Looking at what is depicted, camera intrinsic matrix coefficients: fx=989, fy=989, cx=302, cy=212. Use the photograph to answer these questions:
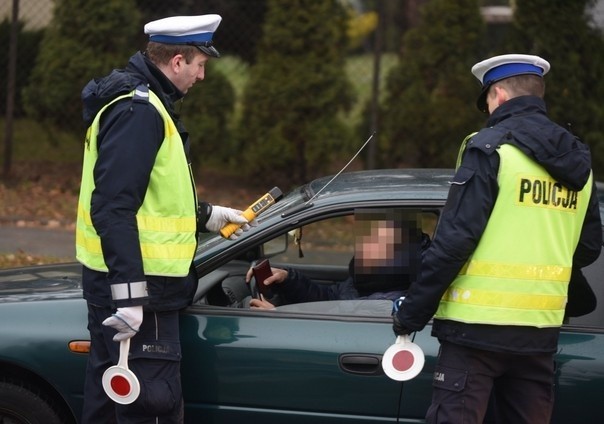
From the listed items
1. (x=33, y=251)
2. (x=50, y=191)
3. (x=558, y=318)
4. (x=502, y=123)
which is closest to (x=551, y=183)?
(x=502, y=123)

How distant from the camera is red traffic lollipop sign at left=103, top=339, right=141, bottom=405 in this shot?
11.9ft

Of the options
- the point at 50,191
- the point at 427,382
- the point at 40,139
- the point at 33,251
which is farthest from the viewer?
the point at 40,139

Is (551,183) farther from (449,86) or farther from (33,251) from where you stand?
(449,86)

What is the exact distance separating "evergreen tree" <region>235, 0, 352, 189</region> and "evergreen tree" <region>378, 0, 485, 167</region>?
0.55 meters

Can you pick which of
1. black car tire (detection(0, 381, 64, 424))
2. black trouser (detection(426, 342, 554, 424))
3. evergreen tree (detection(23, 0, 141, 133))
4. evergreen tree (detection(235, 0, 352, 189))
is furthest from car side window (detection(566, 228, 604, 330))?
evergreen tree (detection(23, 0, 141, 133))

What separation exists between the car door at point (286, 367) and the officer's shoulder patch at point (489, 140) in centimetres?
85

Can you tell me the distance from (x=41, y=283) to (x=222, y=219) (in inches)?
38.4

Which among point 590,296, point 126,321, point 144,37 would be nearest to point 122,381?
point 126,321

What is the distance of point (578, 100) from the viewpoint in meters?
9.42

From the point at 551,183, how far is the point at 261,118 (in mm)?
6599

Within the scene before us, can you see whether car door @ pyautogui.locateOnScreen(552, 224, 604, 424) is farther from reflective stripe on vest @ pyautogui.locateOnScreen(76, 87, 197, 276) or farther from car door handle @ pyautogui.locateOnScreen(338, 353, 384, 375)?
reflective stripe on vest @ pyautogui.locateOnScreen(76, 87, 197, 276)

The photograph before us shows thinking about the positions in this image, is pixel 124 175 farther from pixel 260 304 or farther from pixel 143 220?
pixel 260 304

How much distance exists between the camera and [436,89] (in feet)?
Result: 32.2

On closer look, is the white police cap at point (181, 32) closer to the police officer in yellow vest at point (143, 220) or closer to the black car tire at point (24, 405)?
the police officer in yellow vest at point (143, 220)
